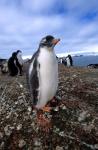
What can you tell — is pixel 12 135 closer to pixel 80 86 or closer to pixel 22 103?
pixel 22 103

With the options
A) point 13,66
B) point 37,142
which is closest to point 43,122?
point 37,142

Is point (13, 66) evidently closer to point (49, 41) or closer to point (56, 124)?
point (49, 41)

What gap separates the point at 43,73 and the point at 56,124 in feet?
3.61

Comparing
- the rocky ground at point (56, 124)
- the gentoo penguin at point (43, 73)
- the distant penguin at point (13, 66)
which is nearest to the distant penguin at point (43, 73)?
the gentoo penguin at point (43, 73)

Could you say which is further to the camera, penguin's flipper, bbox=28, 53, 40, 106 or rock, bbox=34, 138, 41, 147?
penguin's flipper, bbox=28, 53, 40, 106

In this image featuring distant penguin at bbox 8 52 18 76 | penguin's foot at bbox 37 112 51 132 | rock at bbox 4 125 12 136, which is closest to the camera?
penguin's foot at bbox 37 112 51 132

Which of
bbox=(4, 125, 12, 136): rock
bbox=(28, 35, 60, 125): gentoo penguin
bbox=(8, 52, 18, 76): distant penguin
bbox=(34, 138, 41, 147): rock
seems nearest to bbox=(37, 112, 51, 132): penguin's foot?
bbox=(28, 35, 60, 125): gentoo penguin

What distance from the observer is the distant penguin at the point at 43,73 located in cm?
741

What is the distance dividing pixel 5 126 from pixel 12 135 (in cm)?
39

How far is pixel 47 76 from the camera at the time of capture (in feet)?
24.8

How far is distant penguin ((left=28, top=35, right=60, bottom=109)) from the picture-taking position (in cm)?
741

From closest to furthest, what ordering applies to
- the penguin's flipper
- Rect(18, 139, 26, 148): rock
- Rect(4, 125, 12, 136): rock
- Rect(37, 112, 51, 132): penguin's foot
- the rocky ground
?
the rocky ground → Rect(18, 139, 26, 148): rock → Rect(37, 112, 51, 132): penguin's foot → Rect(4, 125, 12, 136): rock → the penguin's flipper

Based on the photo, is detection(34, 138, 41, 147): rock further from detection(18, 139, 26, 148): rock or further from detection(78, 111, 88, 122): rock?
detection(78, 111, 88, 122): rock

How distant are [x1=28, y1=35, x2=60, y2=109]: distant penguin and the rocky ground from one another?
358 mm
